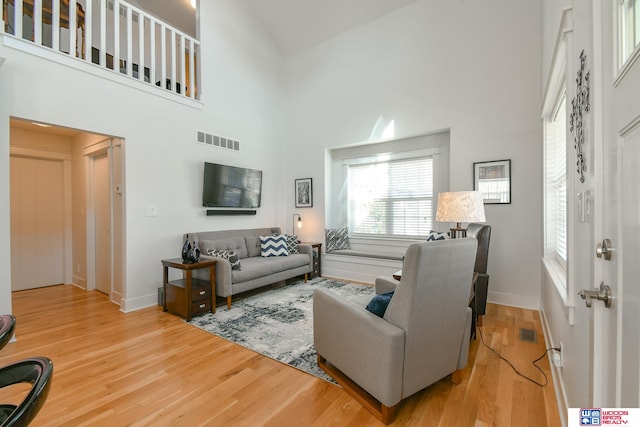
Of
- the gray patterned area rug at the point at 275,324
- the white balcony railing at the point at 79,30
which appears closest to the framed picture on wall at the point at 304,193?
the gray patterned area rug at the point at 275,324

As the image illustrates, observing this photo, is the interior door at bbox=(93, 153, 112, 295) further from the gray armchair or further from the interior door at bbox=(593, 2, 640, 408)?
the interior door at bbox=(593, 2, 640, 408)

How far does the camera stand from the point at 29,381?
2.69ft

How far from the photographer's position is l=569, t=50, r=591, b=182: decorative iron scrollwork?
1266 mm

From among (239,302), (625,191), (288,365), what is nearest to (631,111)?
(625,191)

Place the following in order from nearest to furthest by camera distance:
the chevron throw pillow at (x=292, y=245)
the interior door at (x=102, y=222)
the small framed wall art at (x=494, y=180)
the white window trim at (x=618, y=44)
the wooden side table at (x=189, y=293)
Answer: the white window trim at (x=618, y=44) → the wooden side table at (x=189, y=293) → the small framed wall art at (x=494, y=180) → the interior door at (x=102, y=222) → the chevron throw pillow at (x=292, y=245)

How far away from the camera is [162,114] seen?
379cm

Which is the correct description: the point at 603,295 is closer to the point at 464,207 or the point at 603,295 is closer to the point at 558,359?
the point at 558,359

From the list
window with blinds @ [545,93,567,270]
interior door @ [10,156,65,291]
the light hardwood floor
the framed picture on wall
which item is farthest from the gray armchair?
interior door @ [10,156,65,291]

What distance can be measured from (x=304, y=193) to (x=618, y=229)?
4736 mm

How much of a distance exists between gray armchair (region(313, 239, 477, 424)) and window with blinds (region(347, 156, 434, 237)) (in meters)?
2.82

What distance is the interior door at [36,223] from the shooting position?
4.22 m

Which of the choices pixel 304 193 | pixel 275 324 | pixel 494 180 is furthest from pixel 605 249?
pixel 304 193

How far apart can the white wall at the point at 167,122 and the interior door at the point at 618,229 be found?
4.05 meters

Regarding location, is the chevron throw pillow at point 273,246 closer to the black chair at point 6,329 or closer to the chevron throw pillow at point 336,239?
the chevron throw pillow at point 336,239
